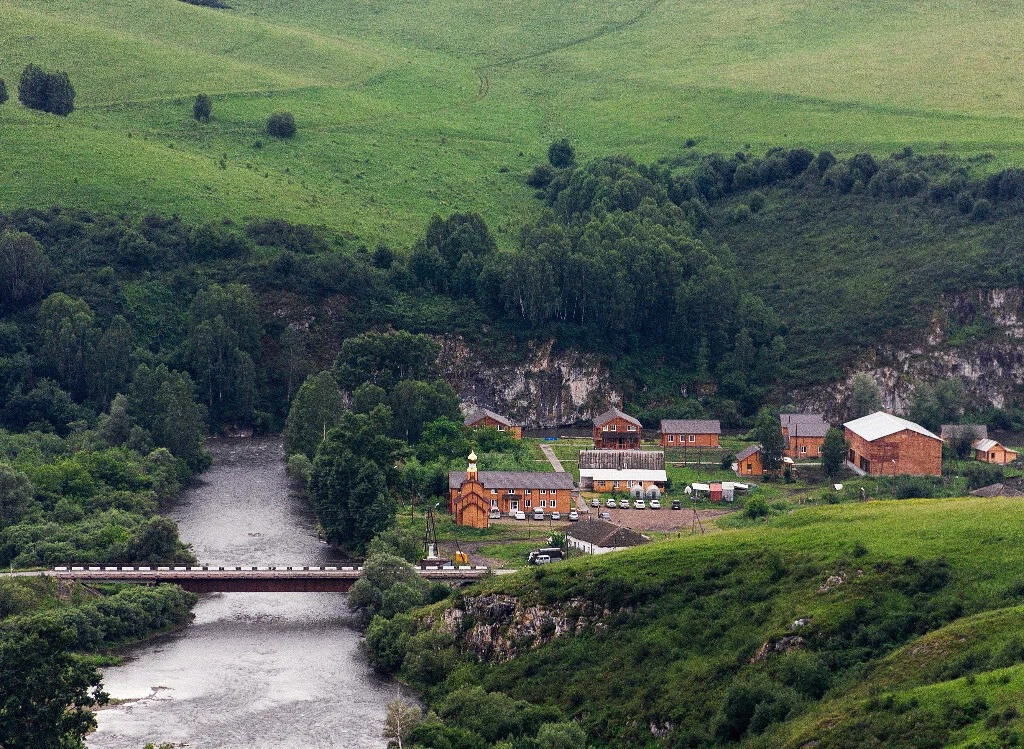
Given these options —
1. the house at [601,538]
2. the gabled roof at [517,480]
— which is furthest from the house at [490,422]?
the house at [601,538]

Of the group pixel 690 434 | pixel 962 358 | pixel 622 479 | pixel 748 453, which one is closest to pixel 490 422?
pixel 690 434

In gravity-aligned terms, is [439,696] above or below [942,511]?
below

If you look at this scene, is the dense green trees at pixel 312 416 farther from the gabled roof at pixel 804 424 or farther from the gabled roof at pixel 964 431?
the gabled roof at pixel 964 431

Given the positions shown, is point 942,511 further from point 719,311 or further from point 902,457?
point 719,311

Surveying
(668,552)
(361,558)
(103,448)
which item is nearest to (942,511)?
(668,552)

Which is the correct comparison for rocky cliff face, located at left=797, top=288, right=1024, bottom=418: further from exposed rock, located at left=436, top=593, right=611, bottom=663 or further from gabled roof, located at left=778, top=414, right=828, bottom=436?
exposed rock, located at left=436, top=593, right=611, bottom=663

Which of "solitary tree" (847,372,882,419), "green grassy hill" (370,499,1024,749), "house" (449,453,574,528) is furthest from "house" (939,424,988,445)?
"green grassy hill" (370,499,1024,749)
